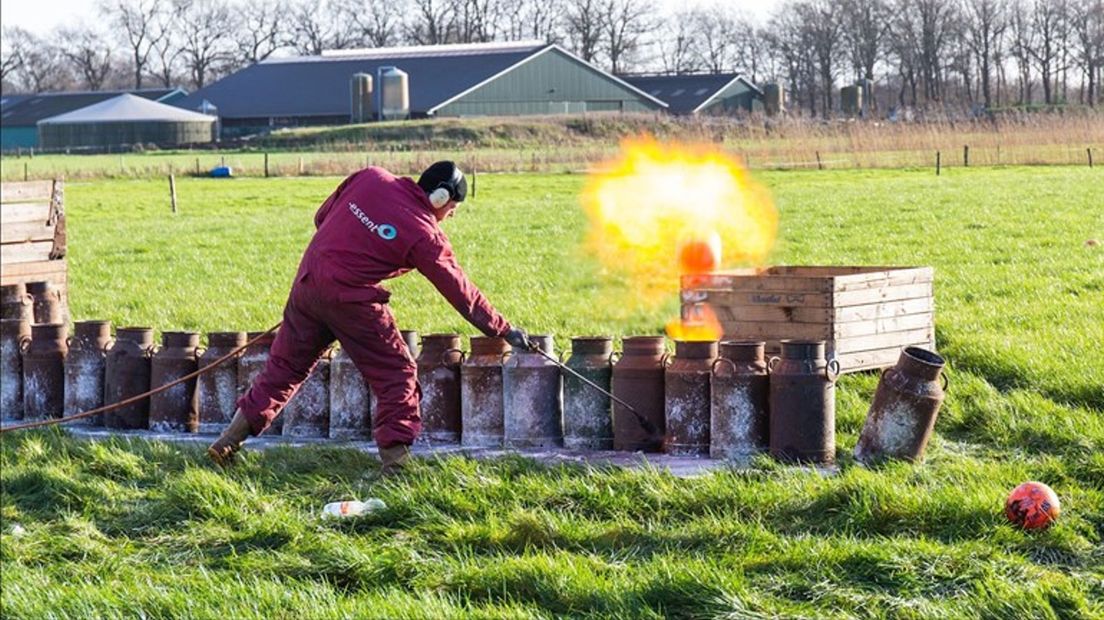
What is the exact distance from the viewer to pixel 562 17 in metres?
109

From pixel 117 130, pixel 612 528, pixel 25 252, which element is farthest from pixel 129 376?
pixel 117 130

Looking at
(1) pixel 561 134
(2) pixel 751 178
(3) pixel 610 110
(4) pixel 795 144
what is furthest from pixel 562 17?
(2) pixel 751 178

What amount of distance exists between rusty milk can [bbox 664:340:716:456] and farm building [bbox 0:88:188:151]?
295 feet

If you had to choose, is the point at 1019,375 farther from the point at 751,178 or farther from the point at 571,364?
the point at 751,178

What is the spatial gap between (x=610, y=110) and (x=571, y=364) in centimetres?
7664

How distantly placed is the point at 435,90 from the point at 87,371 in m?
74.5

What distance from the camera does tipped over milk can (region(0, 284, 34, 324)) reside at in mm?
10555

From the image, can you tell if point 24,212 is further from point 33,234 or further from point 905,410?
point 905,410

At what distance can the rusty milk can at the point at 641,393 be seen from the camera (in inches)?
339

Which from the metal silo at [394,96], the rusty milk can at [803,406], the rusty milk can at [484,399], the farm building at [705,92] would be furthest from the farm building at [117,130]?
the rusty milk can at [803,406]

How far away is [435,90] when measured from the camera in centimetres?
8338

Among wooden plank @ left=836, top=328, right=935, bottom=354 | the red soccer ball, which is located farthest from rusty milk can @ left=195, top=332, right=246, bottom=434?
the red soccer ball

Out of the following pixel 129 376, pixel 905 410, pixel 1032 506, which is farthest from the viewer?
pixel 129 376

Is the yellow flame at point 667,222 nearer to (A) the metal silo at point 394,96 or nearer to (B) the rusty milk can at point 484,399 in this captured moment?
(B) the rusty milk can at point 484,399
